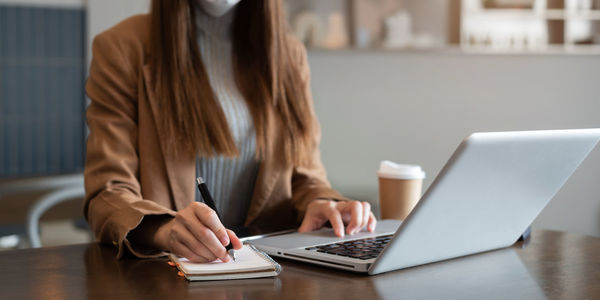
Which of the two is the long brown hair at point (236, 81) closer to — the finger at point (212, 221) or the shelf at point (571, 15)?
the finger at point (212, 221)

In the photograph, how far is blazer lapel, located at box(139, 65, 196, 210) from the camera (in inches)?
47.4

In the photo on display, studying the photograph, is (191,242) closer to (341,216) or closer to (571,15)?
(341,216)

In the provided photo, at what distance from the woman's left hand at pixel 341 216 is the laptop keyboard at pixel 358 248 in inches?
2.7

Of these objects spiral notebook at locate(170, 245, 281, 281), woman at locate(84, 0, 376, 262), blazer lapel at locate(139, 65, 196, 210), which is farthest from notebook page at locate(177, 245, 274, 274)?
blazer lapel at locate(139, 65, 196, 210)

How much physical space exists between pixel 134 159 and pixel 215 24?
1.11ft

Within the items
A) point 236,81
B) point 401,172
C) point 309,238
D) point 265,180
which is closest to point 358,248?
point 309,238

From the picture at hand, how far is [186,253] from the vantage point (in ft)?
2.75

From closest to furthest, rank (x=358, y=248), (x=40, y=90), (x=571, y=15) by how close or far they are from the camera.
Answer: (x=358, y=248), (x=40, y=90), (x=571, y=15)

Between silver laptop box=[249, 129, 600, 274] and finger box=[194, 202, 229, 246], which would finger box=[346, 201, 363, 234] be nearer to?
silver laptop box=[249, 129, 600, 274]

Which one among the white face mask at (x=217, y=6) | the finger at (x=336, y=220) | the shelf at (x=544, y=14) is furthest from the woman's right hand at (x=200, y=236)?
the shelf at (x=544, y=14)

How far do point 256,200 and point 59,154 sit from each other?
2846mm

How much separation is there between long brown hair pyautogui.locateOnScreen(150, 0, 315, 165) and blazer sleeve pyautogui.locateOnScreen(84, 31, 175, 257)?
56 millimetres

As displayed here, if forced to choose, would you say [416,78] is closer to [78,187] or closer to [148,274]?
[78,187]

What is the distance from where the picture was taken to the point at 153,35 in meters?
1.25
